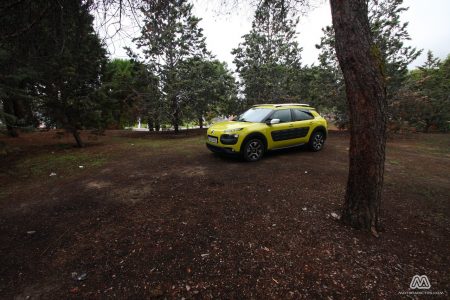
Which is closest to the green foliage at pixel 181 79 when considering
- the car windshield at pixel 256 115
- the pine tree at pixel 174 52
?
the pine tree at pixel 174 52

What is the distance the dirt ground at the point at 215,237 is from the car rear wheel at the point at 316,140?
228 centimetres

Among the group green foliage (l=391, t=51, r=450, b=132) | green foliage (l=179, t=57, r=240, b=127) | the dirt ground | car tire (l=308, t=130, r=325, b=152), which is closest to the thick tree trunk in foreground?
the dirt ground

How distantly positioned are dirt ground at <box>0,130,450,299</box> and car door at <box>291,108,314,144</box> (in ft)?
5.93

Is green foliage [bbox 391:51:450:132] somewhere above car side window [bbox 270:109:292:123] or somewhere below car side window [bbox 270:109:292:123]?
above

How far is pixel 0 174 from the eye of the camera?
254 inches

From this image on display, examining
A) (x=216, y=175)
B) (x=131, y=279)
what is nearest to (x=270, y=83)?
(x=216, y=175)

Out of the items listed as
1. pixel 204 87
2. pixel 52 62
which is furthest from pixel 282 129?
pixel 52 62

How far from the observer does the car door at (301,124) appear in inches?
301

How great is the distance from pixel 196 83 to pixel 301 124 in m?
8.75

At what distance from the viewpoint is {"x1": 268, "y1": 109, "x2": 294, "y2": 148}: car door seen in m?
7.18

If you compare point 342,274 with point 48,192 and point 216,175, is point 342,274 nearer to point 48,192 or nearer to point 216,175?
point 216,175

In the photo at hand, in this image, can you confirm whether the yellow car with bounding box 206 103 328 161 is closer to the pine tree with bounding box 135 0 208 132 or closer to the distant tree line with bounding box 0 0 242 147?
the distant tree line with bounding box 0 0 242 147

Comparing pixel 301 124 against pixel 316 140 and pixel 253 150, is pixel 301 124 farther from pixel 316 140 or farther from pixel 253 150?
pixel 253 150

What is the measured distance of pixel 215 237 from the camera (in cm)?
325
